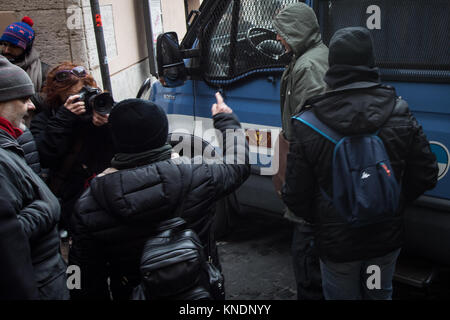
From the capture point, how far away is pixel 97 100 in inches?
110

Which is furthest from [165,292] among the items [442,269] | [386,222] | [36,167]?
[442,269]

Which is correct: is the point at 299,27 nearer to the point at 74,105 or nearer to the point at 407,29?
the point at 407,29

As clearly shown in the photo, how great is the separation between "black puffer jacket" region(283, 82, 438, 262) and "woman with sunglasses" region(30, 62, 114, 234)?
4.05ft

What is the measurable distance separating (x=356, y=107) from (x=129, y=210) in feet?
3.50

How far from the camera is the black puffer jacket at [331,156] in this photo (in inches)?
84.7

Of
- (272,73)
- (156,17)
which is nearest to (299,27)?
(272,73)

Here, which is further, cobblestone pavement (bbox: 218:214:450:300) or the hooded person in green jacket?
cobblestone pavement (bbox: 218:214:450:300)

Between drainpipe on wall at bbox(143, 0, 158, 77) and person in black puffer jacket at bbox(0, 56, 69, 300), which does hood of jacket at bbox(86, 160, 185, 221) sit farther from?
drainpipe on wall at bbox(143, 0, 158, 77)

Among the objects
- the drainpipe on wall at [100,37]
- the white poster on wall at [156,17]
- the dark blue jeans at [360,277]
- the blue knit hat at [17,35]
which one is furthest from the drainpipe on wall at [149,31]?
the dark blue jeans at [360,277]

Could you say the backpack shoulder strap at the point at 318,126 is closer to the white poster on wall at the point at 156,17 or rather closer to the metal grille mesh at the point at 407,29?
the metal grille mesh at the point at 407,29

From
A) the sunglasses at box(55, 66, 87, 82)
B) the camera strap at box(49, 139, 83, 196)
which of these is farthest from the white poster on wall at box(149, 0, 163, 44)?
the camera strap at box(49, 139, 83, 196)

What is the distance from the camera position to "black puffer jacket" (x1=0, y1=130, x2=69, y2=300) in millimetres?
1579

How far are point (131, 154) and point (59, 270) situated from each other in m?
0.64
